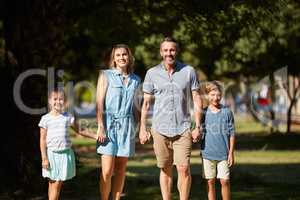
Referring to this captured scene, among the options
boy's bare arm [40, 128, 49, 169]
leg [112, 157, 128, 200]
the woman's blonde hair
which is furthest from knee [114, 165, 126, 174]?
the woman's blonde hair

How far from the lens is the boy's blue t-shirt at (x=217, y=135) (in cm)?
920

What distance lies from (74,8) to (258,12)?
3.93 meters

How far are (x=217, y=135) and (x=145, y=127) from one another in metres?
1.01

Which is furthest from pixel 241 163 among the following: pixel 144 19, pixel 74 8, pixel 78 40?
pixel 78 40

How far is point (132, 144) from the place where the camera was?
29.2ft

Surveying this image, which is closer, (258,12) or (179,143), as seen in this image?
(179,143)

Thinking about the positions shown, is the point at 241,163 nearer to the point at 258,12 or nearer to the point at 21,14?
the point at 258,12

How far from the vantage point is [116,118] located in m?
8.83

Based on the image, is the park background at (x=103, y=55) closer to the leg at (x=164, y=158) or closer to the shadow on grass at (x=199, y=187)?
the shadow on grass at (x=199, y=187)

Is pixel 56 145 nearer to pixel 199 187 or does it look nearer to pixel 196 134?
pixel 196 134

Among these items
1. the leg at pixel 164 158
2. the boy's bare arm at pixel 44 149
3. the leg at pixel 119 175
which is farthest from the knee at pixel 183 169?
the boy's bare arm at pixel 44 149

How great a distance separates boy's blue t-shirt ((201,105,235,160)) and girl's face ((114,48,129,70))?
1.37 metres

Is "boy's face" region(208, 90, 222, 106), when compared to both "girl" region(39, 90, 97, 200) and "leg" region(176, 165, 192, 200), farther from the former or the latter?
"girl" region(39, 90, 97, 200)

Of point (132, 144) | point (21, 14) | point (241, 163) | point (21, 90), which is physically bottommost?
point (241, 163)
